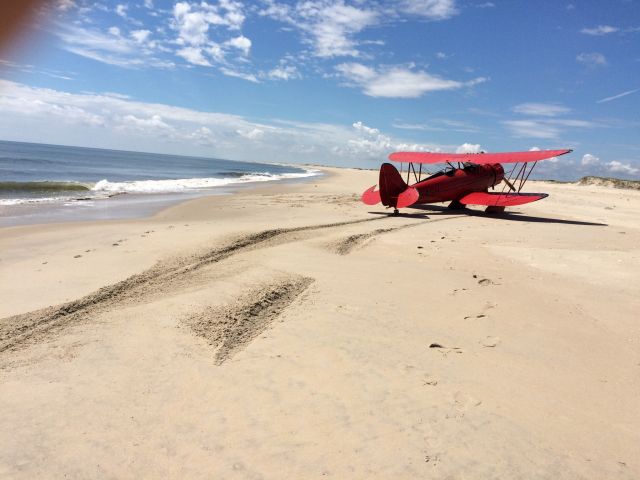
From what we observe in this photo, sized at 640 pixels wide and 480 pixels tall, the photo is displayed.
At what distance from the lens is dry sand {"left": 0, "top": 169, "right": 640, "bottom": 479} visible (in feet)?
9.24

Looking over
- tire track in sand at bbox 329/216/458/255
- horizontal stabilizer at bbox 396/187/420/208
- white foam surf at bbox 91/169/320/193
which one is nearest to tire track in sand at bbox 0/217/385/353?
tire track in sand at bbox 329/216/458/255

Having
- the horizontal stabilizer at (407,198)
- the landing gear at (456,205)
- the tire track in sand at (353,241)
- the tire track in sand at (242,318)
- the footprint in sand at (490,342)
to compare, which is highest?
the horizontal stabilizer at (407,198)

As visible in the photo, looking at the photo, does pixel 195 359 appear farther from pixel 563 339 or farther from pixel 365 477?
pixel 563 339

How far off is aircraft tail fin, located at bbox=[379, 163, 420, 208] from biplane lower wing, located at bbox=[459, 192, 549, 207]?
2775mm

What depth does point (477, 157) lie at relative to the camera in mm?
16906

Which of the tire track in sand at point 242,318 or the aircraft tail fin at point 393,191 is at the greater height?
the aircraft tail fin at point 393,191

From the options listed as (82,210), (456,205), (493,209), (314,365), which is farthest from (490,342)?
(82,210)

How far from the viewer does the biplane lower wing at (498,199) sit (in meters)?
15.5

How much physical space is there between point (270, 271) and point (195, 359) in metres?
2.86

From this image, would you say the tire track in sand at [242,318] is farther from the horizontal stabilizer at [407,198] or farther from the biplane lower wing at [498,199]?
the biplane lower wing at [498,199]

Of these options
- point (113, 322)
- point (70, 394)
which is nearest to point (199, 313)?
point (113, 322)

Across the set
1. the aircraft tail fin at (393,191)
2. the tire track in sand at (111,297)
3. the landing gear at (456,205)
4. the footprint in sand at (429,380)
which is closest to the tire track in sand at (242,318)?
the tire track in sand at (111,297)

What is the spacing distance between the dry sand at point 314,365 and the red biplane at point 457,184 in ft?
24.6

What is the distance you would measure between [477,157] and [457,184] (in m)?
1.39
